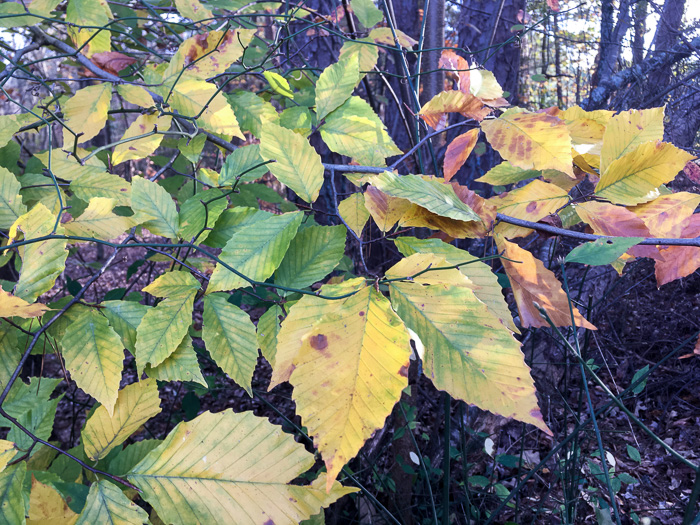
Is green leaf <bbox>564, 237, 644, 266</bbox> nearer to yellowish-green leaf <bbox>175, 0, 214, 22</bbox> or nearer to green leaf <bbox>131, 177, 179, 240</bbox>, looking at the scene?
green leaf <bbox>131, 177, 179, 240</bbox>

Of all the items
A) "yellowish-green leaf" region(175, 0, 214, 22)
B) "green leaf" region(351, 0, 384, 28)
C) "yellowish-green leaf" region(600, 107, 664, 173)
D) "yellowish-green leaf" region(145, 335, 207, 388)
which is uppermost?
"yellowish-green leaf" region(175, 0, 214, 22)

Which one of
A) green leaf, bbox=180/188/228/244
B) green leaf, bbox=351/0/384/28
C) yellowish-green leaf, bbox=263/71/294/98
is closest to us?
green leaf, bbox=180/188/228/244

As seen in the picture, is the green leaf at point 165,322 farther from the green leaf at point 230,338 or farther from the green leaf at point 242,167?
the green leaf at point 242,167

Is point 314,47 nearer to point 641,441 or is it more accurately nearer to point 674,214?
point 674,214

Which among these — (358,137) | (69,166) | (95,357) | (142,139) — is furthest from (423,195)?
(69,166)

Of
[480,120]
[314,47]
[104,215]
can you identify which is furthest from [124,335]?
[314,47]

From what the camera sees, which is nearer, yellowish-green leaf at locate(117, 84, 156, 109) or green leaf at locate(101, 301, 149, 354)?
green leaf at locate(101, 301, 149, 354)

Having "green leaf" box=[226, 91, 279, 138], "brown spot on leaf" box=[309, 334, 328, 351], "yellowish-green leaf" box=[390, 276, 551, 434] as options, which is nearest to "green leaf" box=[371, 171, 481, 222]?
"yellowish-green leaf" box=[390, 276, 551, 434]

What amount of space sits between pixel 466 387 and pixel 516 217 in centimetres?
31

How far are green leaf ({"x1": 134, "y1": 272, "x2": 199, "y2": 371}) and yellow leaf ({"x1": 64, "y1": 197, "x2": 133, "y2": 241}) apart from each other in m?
0.12

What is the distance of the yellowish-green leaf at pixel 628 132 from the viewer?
65 cm

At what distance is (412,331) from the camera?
0.47 meters

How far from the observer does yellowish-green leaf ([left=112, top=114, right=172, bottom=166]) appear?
2.72 feet

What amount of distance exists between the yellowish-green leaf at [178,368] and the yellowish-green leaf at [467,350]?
33 centimetres
